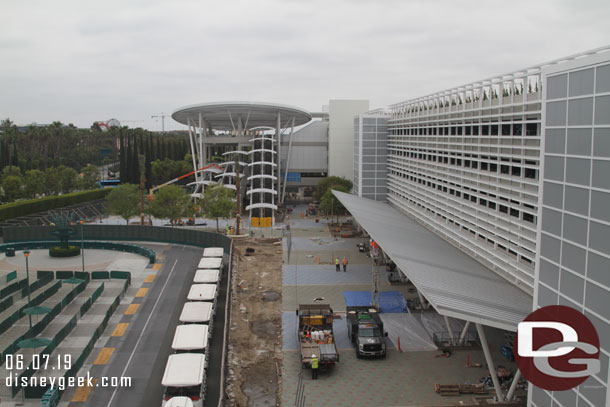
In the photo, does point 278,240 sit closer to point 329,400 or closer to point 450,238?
point 450,238

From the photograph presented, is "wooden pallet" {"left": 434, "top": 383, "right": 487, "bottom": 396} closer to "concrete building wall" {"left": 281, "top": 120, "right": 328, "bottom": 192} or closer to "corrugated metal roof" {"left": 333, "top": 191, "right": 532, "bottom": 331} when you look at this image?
"corrugated metal roof" {"left": 333, "top": 191, "right": 532, "bottom": 331}

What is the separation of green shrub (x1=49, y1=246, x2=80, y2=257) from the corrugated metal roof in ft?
83.3

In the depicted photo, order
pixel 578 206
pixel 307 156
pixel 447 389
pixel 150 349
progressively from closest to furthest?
pixel 578 206 < pixel 447 389 < pixel 150 349 < pixel 307 156

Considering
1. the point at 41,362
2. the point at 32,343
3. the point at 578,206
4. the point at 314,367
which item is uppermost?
the point at 578,206

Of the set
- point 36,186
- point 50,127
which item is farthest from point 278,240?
point 50,127

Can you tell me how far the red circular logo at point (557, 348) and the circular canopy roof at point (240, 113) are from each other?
5767cm

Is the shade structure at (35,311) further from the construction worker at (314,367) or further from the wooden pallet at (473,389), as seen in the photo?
the wooden pallet at (473,389)

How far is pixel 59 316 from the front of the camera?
26.8 metres

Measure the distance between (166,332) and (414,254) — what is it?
13117 millimetres

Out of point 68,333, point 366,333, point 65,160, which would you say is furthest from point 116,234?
point 65,160

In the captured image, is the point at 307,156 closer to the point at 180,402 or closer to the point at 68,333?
the point at 68,333

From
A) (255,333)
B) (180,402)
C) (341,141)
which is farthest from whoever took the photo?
(341,141)

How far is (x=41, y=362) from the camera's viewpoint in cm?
2086

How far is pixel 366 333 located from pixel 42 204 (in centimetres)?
5046
